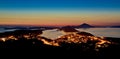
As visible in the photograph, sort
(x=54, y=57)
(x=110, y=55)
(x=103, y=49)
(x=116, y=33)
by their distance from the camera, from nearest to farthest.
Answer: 1. (x=54, y=57)
2. (x=110, y=55)
3. (x=103, y=49)
4. (x=116, y=33)

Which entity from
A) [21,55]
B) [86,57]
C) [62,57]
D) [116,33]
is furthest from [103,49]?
[116,33]

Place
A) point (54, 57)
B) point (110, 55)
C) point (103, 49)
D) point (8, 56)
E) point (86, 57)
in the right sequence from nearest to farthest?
1. point (8, 56)
2. point (54, 57)
3. point (86, 57)
4. point (110, 55)
5. point (103, 49)

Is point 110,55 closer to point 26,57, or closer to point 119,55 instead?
point 119,55

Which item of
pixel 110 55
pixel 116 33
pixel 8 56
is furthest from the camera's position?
pixel 116 33

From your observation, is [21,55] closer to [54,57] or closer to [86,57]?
[54,57]

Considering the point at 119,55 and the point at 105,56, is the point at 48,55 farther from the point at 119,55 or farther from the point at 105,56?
the point at 119,55

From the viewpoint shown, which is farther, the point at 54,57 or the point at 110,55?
the point at 110,55

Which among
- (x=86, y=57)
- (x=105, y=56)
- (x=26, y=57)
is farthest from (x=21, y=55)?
(x=105, y=56)

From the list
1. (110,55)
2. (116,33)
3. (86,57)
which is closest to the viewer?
(86,57)

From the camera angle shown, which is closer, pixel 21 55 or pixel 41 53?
pixel 21 55
